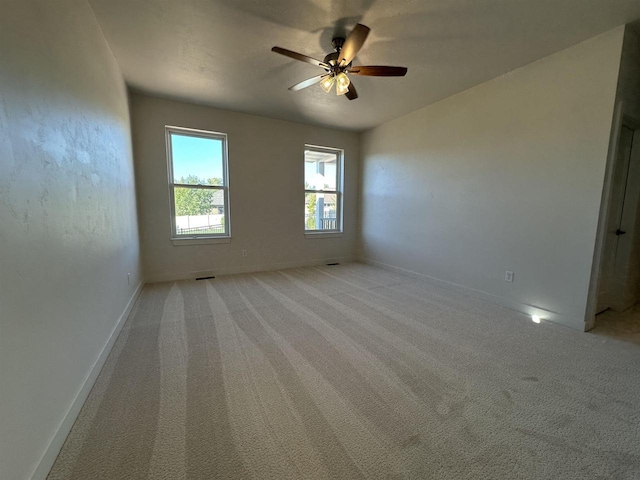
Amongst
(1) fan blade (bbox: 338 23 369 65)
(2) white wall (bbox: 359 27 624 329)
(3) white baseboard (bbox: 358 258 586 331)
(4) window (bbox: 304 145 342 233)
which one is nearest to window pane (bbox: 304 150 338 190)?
(4) window (bbox: 304 145 342 233)

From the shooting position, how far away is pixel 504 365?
1.87 metres

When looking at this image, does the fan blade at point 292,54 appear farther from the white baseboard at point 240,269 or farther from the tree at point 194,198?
the white baseboard at point 240,269

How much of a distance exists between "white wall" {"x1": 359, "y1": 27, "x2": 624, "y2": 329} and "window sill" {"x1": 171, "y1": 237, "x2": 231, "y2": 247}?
3.11 m

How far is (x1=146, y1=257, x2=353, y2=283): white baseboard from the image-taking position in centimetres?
391

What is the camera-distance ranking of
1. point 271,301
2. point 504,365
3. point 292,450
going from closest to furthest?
point 292,450 → point 504,365 → point 271,301

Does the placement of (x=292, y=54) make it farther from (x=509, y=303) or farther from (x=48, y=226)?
(x=509, y=303)

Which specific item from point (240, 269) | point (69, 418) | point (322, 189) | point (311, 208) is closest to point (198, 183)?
point (240, 269)

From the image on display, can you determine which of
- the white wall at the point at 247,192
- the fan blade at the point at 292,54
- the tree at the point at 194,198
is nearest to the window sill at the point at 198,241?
the white wall at the point at 247,192

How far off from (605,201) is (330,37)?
9.39 feet

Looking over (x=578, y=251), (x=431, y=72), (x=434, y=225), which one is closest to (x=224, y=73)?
(x=431, y=72)

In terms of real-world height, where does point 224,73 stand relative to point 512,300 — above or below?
above

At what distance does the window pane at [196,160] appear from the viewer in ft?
12.8

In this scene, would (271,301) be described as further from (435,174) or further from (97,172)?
(435,174)

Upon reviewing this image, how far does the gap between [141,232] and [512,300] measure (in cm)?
493
